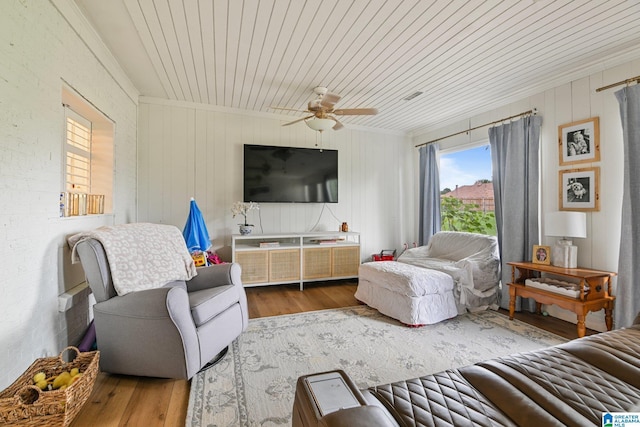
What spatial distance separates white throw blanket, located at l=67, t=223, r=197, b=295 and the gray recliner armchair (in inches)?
2.3

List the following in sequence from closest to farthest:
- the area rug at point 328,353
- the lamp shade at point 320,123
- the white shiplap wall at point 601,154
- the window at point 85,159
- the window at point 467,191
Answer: the area rug at point 328,353 → the window at point 85,159 → the white shiplap wall at point 601,154 → the lamp shade at point 320,123 → the window at point 467,191

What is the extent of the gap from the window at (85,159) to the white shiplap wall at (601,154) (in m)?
4.41

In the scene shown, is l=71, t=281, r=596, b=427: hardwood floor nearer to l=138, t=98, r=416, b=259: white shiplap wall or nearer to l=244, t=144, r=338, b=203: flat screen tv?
l=138, t=98, r=416, b=259: white shiplap wall

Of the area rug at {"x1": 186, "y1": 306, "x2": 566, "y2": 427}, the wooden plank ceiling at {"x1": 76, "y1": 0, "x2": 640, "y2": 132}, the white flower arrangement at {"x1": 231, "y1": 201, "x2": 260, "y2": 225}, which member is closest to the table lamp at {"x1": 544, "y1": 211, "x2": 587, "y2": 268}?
the area rug at {"x1": 186, "y1": 306, "x2": 566, "y2": 427}

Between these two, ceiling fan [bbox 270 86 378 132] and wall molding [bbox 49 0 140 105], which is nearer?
wall molding [bbox 49 0 140 105]

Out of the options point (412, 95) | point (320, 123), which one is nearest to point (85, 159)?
point (320, 123)

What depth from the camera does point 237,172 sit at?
4.18 metres

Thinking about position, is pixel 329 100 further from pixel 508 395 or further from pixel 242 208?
pixel 508 395

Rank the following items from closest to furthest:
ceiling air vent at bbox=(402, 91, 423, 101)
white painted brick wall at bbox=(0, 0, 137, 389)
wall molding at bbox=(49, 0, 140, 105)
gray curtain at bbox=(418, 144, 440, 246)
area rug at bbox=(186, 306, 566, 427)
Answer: white painted brick wall at bbox=(0, 0, 137, 389), area rug at bbox=(186, 306, 566, 427), wall molding at bbox=(49, 0, 140, 105), ceiling air vent at bbox=(402, 91, 423, 101), gray curtain at bbox=(418, 144, 440, 246)

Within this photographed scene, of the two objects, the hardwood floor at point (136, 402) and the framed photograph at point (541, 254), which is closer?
the hardwood floor at point (136, 402)

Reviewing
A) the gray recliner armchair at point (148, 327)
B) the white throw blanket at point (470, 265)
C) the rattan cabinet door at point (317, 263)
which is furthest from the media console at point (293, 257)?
the gray recliner armchair at point (148, 327)

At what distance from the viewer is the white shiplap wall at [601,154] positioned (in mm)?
2605

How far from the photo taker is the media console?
3.82 meters

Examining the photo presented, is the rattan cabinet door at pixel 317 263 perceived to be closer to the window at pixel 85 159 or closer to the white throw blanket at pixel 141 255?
the white throw blanket at pixel 141 255
